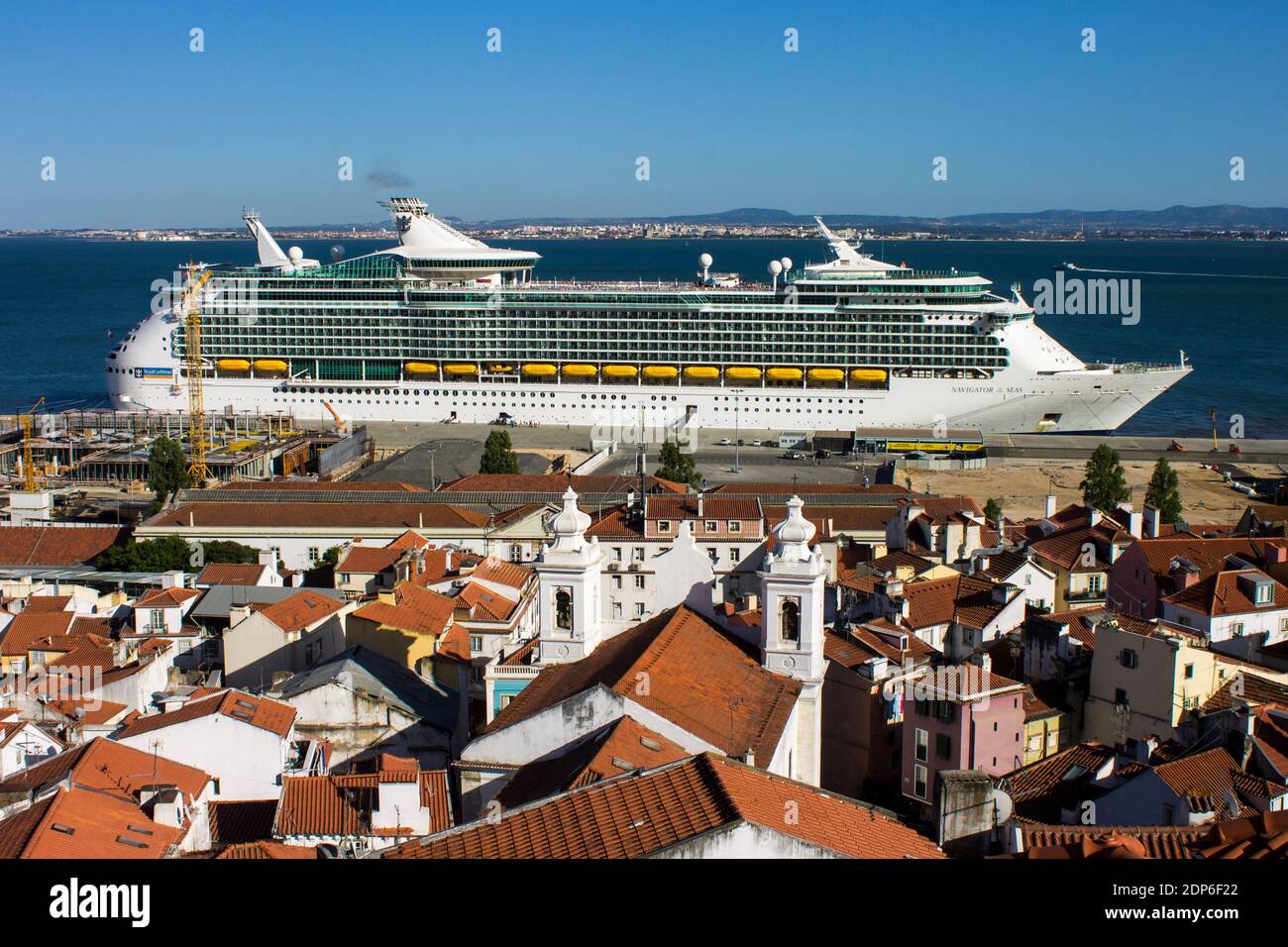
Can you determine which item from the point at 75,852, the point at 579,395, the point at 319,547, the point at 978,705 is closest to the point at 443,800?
the point at 75,852

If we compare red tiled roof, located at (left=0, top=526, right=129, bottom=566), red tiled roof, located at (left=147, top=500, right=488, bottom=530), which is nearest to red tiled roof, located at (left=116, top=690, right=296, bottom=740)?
red tiled roof, located at (left=147, top=500, right=488, bottom=530)

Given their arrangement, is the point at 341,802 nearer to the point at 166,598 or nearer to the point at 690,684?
the point at 690,684

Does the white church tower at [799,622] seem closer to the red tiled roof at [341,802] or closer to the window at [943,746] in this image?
the window at [943,746]

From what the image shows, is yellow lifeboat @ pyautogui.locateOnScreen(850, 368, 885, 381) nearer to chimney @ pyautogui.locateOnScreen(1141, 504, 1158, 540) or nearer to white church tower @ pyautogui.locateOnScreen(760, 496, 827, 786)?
chimney @ pyautogui.locateOnScreen(1141, 504, 1158, 540)

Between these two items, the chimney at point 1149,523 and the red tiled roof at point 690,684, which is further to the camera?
the chimney at point 1149,523

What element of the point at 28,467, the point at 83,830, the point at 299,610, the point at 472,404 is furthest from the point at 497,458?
the point at 83,830

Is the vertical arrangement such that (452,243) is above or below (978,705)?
above

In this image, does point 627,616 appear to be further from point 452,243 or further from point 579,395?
point 452,243

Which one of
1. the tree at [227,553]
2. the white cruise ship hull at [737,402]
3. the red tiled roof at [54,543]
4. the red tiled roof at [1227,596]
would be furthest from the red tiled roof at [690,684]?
the white cruise ship hull at [737,402]
